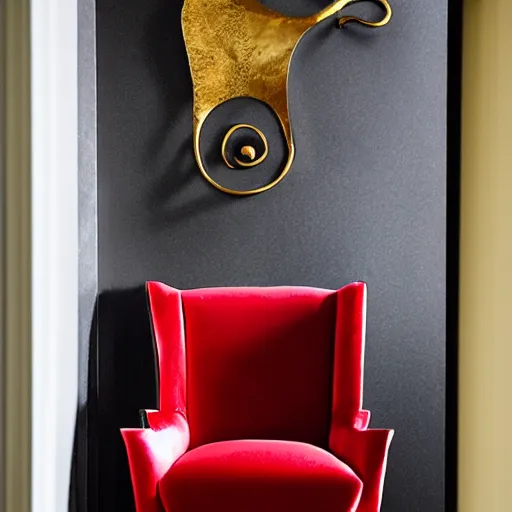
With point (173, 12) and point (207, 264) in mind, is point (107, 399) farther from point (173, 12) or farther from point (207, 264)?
point (173, 12)

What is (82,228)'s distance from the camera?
2.71m

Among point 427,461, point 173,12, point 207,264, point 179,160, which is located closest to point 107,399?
point 207,264

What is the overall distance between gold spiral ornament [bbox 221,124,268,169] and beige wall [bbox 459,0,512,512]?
252 cm

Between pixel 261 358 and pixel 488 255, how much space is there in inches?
93.5

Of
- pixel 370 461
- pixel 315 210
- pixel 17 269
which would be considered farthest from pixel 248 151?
pixel 370 461

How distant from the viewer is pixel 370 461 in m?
2.20

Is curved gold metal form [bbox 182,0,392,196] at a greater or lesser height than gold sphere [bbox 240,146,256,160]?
greater

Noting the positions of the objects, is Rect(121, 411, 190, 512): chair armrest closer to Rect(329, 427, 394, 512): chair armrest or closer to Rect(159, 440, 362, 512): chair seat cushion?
Rect(159, 440, 362, 512): chair seat cushion

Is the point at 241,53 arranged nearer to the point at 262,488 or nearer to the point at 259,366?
the point at 259,366

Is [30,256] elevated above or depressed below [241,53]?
below

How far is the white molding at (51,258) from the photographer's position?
2.19 meters

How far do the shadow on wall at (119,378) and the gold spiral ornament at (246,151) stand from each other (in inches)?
23.1

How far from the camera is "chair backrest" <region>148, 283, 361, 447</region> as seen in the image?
8.66ft

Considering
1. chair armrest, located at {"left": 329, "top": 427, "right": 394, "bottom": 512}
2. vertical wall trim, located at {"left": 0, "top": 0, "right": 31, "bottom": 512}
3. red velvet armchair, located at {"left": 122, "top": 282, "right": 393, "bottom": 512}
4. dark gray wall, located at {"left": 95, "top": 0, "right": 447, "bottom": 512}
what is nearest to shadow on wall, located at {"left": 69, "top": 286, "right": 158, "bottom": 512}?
dark gray wall, located at {"left": 95, "top": 0, "right": 447, "bottom": 512}
